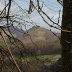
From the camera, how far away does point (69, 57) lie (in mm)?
4895

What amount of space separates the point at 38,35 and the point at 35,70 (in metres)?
20.8

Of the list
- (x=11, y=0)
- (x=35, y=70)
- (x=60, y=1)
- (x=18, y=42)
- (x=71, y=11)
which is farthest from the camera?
(x=35, y=70)

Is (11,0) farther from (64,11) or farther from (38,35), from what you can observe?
(38,35)

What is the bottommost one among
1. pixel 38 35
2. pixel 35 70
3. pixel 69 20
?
pixel 38 35

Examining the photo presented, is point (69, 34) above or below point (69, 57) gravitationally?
above

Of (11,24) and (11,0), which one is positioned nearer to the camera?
(11,0)

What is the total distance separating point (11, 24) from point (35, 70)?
15426mm

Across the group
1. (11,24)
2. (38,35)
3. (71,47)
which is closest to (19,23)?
(11,24)

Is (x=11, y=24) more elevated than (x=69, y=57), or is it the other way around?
(x=11, y=24)

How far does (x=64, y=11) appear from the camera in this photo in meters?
5.02

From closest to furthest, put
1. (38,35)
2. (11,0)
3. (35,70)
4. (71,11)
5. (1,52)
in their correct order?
(11,0)
(1,52)
(71,11)
(35,70)
(38,35)

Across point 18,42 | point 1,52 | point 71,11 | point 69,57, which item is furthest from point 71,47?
point 1,52

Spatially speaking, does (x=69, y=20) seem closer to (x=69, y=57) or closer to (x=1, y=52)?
(x=69, y=57)

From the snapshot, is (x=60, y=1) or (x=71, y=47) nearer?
(x=71, y=47)
